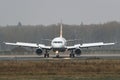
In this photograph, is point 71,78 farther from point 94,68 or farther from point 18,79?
point 94,68

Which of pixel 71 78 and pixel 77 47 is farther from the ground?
pixel 77 47

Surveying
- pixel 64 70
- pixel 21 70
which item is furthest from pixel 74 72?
pixel 21 70

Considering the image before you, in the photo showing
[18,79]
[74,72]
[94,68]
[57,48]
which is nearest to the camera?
[18,79]

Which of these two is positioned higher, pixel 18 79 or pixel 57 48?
pixel 57 48

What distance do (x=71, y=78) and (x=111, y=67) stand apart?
13986 mm

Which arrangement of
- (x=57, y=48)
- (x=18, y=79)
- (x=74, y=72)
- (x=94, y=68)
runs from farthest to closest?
(x=57, y=48) < (x=94, y=68) < (x=74, y=72) < (x=18, y=79)

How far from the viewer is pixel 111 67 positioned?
178ft

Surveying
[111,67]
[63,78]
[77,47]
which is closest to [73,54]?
[77,47]

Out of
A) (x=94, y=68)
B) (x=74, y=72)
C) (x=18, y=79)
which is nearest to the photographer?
(x=18, y=79)

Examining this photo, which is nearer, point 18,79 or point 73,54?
point 18,79

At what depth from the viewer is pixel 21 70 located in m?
51.6

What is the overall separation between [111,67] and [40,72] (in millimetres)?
9169

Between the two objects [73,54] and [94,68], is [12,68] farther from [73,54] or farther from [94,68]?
[73,54]

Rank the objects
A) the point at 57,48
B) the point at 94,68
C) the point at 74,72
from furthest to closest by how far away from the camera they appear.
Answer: the point at 57,48, the point at 94,68, the point at 74,72
